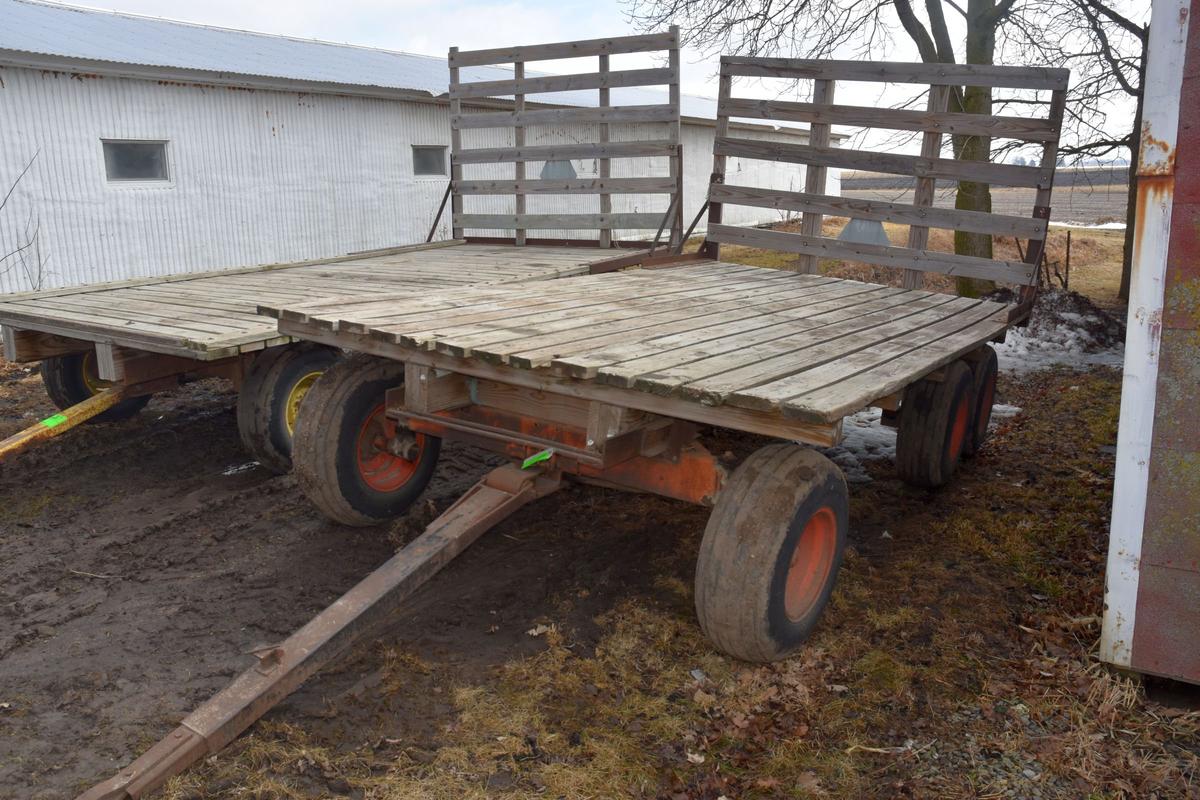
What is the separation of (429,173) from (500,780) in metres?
14.5

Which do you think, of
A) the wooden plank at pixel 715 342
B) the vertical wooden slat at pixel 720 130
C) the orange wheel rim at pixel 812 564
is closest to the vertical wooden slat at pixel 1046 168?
the wooden plank at pixel 715 342

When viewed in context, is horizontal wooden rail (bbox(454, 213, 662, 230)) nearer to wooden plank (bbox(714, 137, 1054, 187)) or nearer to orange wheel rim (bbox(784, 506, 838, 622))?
wooden plank (bbox(714, 137, 1054, 187))

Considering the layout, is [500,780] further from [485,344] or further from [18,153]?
[18,153]

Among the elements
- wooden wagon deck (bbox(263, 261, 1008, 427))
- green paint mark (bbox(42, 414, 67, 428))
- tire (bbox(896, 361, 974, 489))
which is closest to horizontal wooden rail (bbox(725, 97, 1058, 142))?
wooden wagon deck (bbox(263, 261, 1008, 427))

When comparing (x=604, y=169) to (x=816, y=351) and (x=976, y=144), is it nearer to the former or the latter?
(x=816, y=351)

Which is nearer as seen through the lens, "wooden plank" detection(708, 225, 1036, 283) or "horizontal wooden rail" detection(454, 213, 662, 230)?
"wooden plank" detection(708, 225, 1036, 283)

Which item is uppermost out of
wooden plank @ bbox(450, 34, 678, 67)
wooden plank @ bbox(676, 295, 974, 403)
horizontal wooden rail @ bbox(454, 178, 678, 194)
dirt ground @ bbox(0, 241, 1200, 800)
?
wooden plank @ bbox(450, 34, 678, 67)

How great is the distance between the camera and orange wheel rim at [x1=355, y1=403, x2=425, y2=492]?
15.5 feet

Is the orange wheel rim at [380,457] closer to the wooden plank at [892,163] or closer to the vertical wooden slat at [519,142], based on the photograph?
the wooden plank at [892,163]

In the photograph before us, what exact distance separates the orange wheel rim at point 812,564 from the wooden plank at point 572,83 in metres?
5.33

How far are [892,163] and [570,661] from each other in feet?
18.2

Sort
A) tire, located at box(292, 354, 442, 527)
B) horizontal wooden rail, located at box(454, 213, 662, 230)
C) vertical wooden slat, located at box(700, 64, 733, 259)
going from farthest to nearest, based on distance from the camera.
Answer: horizontal wooden rail, located at box(454, 213, 662, 230), vertical wooden slat, located at box(700, 64, 733, 259), tire, located at box(292, 354, 442, 527)

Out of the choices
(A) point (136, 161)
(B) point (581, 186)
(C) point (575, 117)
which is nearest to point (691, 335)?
(B) point (581, 186)

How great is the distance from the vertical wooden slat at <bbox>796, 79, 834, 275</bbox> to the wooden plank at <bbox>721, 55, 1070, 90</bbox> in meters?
0.10
